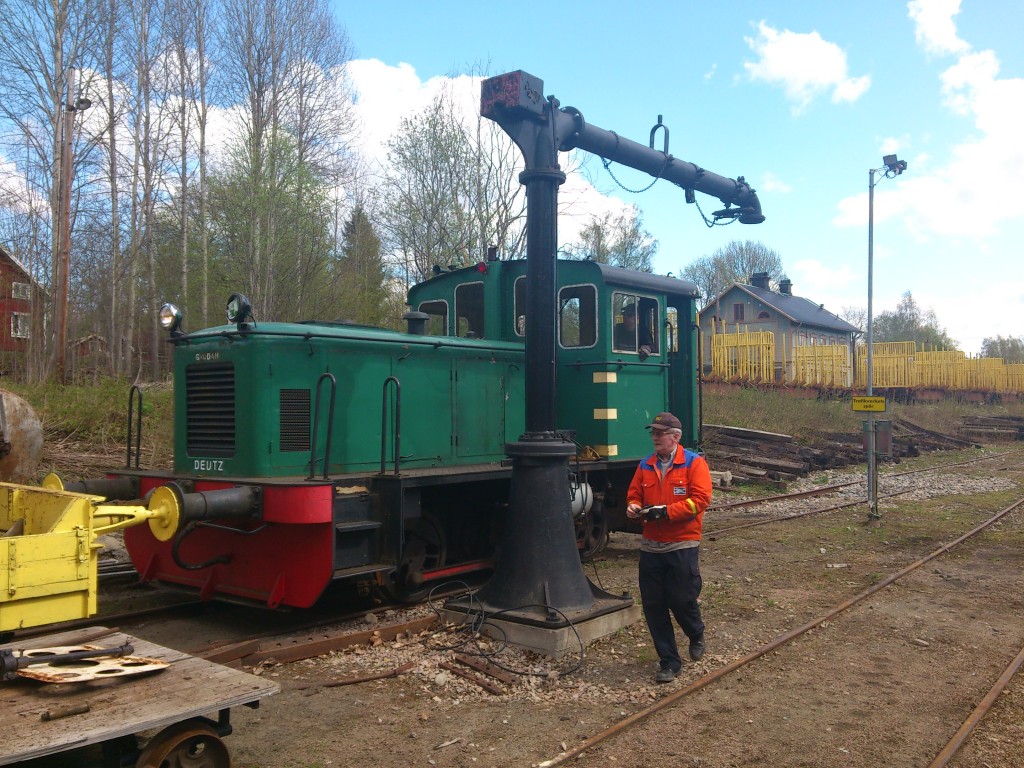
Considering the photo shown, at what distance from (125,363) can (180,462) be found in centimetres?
1789

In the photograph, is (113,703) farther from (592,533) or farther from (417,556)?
(592,533)

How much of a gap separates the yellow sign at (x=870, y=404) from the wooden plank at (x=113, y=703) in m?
10.7

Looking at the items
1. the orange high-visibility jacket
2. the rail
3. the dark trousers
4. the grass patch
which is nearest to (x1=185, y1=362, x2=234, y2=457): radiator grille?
the orange high-visibility jacket

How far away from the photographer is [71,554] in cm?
364

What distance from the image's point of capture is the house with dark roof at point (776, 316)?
45031 millimetres

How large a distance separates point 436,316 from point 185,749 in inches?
246

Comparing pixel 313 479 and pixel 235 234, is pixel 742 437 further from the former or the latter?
pixel 313 479

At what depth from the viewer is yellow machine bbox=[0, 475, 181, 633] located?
3434 millimetres

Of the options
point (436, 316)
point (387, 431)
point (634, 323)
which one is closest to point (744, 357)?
point (634, 323)

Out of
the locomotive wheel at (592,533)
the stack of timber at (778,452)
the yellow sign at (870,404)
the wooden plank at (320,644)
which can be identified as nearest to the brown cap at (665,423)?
the wooden plank at (320,644)

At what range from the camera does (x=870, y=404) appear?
39.8 ft

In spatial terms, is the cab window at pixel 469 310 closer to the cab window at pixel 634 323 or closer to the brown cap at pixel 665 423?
the cab window at pixel 634 323

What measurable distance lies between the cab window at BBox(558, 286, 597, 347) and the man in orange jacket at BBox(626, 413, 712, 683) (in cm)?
302

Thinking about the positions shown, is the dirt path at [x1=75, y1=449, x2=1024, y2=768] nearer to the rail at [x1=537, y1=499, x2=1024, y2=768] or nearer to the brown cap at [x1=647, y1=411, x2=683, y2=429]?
the rail at [x1=537, y1=499, x2=1024, y2=768]
